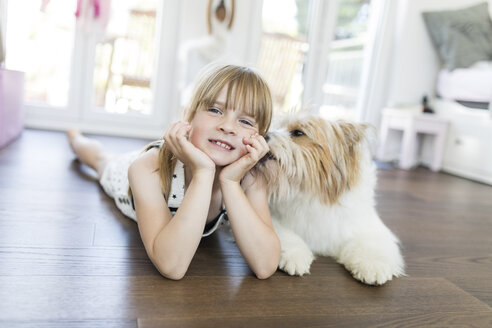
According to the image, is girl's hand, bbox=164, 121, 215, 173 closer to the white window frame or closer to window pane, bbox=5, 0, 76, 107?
the white window frame

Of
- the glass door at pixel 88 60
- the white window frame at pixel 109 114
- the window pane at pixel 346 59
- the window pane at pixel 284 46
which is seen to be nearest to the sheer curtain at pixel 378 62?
the window pane at pixel 346 59

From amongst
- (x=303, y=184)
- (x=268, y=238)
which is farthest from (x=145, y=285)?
(x=303, y=184)

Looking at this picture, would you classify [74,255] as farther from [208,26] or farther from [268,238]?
[208,26]

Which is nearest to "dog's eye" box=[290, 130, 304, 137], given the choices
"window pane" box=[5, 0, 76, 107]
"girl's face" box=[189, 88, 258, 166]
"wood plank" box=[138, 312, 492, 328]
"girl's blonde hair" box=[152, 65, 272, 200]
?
"girl's blonde hair" box=[152, 65, 272, 200]

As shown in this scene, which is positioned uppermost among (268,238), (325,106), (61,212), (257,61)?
(257,61)

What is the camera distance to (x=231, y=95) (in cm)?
130

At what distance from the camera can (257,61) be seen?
4777 millimetres

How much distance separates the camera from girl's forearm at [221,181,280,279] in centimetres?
125

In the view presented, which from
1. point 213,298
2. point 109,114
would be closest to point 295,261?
point 213,298

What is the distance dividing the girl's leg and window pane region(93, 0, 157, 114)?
Result: 173 centimetres

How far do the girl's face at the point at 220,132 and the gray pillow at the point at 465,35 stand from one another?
4059 millimetres

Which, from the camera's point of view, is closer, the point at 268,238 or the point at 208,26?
the point at 268,238

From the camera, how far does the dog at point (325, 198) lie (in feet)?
4.52

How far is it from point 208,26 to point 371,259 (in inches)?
141
